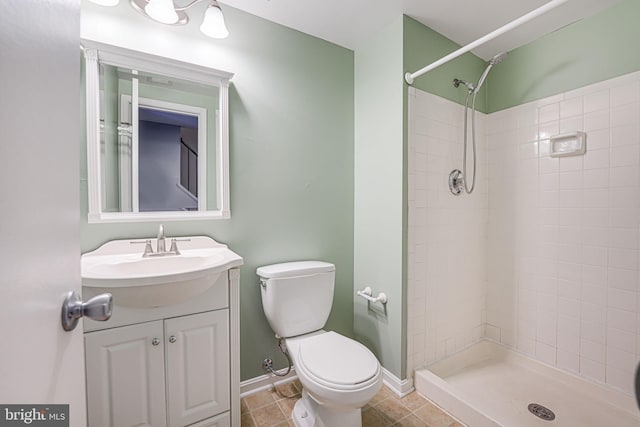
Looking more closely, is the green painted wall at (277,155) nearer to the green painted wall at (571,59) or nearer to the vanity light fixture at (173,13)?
the vanity light fixture at (173,13)

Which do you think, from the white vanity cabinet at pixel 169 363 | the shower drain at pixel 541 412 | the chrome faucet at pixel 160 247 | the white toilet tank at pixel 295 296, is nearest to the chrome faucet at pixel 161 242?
the chrome faucet at pixel 160 247

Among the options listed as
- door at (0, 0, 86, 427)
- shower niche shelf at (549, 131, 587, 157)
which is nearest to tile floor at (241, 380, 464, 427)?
door at (0, 0, 86, 427)

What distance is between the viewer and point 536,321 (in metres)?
1.89

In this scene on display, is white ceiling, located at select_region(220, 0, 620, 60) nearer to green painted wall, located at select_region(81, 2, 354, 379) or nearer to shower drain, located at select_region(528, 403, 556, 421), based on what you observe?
green painted wall, located at select_region(81, 2, 354, 379)

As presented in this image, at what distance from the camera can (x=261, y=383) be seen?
1.69 m

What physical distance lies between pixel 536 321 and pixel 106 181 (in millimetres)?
2699

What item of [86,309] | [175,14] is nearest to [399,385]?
[86,309]

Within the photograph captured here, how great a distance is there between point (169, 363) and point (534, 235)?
2.26m

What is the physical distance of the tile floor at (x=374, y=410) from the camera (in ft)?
4.77

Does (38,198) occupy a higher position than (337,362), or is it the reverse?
(38,198)

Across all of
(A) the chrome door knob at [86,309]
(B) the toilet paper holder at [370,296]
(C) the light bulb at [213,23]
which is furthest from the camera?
(B) the toilet paper holder at [370,296]

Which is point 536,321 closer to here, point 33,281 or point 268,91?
point 268,91

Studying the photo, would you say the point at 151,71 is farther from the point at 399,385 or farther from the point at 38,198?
the point at 399,385
